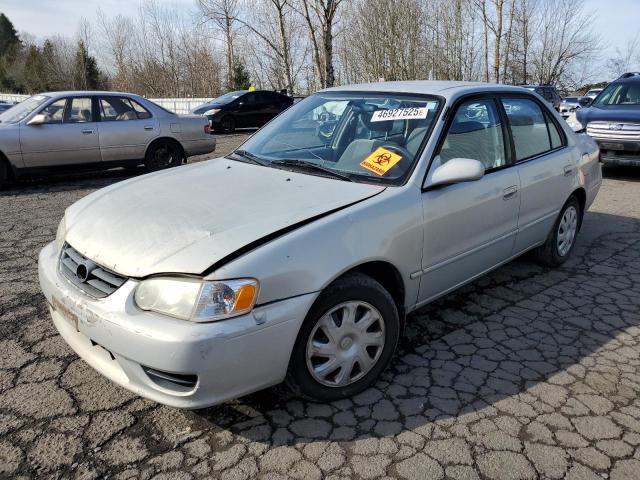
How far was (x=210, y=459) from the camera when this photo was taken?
2279 mm

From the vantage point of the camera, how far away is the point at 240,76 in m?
32.8

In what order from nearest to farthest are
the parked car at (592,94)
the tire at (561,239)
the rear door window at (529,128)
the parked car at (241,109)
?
the rear door window at (529,128), the tire at (561,239), the parked car at (592,94), the parked car at (241,109)

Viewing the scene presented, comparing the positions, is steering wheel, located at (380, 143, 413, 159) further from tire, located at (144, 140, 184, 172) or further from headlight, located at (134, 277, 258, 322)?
tire, located at (144, 140, 184, 172)

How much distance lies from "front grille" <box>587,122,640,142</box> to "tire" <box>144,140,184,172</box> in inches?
287

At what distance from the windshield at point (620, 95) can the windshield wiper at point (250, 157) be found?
8.34m

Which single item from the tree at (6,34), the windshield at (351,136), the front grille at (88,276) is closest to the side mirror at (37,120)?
the windshield at (351,136)

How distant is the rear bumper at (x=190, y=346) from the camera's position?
6.93ft

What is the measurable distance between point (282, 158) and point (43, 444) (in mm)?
2083

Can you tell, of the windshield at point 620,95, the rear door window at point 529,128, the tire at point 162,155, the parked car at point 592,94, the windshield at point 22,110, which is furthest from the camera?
the parked car at point 592,94

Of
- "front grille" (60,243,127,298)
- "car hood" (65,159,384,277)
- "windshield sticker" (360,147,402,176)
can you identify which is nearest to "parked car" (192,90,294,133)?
"car hood" (65,159,384,277)

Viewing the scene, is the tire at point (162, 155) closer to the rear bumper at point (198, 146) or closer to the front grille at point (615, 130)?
the rear bumper at point (198, 146)

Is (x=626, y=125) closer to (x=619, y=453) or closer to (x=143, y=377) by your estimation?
(x=619, y=453)

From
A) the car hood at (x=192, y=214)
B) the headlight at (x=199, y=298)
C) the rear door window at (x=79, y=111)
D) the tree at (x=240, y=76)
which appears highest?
the tree at (x=240, y=76)

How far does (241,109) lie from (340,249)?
16.7m
